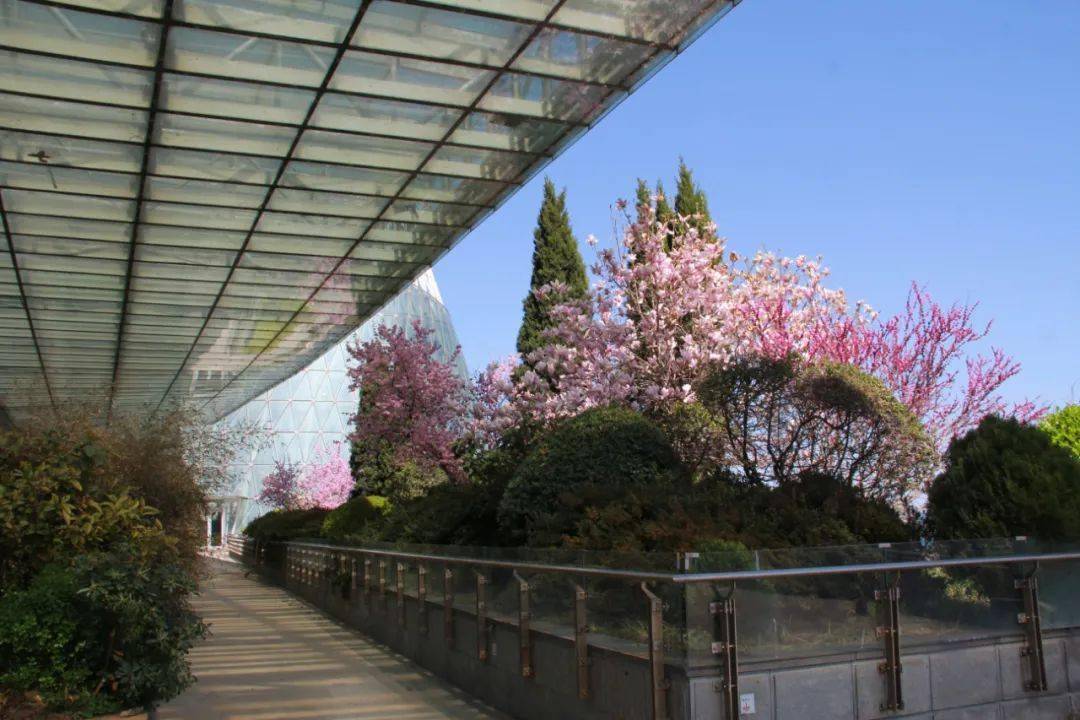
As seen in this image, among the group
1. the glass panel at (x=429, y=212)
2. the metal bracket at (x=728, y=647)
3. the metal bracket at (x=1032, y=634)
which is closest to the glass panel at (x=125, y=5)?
the glass panel at (x=429, y=212)

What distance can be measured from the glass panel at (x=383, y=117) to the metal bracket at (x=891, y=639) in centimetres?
711

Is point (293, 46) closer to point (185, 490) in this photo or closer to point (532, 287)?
point (185, 490)

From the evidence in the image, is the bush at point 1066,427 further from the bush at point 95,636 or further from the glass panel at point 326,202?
the bush at point 95,636

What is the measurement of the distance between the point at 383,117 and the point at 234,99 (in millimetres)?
1608

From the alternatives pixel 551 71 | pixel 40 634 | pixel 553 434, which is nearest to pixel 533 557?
pixel 553 434

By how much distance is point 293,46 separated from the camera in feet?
31.0

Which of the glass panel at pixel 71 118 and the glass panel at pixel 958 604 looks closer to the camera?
the glass panel at pixel 958 604

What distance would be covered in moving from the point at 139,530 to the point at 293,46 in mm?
4629

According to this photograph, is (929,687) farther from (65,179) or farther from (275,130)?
(65,179)

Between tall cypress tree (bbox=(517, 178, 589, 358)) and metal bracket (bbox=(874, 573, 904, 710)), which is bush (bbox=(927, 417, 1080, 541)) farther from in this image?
tall cypress tree (bbox=(517, 178, 589, 358))

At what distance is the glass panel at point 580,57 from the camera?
9.51m

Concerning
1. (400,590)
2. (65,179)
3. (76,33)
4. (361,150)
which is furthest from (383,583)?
(76,33)

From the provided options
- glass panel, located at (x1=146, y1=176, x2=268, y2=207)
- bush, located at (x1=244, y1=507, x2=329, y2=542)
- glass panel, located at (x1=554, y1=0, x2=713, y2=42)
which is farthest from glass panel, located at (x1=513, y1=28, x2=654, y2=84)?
bush, located at (x1=244, y1=507, x2=329, y2=542)

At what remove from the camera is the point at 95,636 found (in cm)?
662
